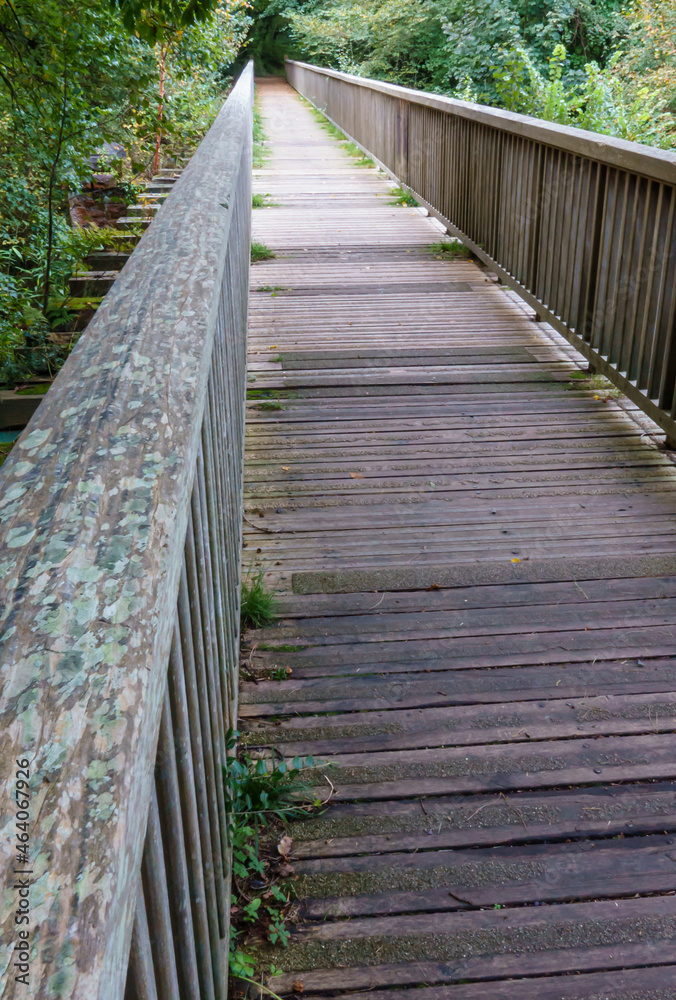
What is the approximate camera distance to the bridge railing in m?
3.72

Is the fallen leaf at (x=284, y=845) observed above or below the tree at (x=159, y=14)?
below

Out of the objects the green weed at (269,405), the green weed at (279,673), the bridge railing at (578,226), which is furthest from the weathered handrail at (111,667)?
the green weed at (269,405)

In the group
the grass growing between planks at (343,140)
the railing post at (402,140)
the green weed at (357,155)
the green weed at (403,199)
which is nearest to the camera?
the railing post at (402,140)

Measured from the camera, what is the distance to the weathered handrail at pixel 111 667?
479 millimetres

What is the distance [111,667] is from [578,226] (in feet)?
14.6

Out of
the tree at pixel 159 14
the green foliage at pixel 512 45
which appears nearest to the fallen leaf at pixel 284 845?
the tree at pixel 159 14

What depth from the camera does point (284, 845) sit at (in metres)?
2.03

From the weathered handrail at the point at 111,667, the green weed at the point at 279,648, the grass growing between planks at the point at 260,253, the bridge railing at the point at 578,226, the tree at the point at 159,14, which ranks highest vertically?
the tree at the point at 159,14

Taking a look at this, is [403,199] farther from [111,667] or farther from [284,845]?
[111,667]

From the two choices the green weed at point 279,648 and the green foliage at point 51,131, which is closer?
the green weed at point 279,648

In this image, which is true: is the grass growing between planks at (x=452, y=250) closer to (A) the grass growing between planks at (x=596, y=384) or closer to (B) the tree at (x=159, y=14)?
(A) the grass growing between planks at (x=596, y=384)

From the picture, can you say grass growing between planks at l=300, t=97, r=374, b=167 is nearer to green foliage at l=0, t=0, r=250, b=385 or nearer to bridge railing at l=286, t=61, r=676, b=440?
bridge railing at l=286, t=61, r=676, b=440

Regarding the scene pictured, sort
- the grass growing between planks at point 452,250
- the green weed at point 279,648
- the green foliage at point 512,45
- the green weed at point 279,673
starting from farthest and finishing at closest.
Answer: the green foliage at point 512,45 < the grass growing between planks at point 452,250 < the green weed at point 279,648 < the green weed at point 279,673

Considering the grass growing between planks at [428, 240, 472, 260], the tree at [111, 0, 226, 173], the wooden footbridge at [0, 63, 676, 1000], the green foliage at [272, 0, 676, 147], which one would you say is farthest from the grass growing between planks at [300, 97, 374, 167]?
the tree at [111, 0, 226, 173]
